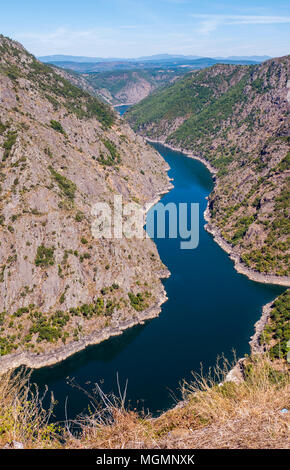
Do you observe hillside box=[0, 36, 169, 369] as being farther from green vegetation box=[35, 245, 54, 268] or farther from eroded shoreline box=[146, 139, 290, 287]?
eroded shoreline box=[146, 139, 290, 287]

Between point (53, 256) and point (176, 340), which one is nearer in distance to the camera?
point (176, 340)

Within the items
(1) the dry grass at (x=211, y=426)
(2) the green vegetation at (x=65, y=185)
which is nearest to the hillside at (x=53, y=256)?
(2) the green vegetation at (x=65, y=185)

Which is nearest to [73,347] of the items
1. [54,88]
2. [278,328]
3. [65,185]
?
[278,328]

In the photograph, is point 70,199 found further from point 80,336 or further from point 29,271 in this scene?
point 80,336

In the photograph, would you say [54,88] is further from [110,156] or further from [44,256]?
[44,256]

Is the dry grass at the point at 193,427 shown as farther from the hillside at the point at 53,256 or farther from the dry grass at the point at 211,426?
the hillside at the point at 53,256

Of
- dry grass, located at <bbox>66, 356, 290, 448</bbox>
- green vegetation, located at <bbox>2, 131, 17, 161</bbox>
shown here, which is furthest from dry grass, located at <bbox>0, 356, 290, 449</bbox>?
green vegetation, located at <bbox>2, 131, 17, 161</bbox>
